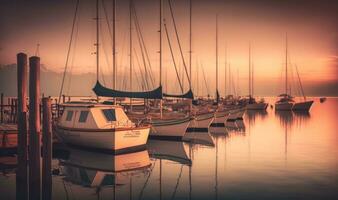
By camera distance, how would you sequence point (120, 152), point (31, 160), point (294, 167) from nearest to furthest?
point (31, 160) → point (294, 167) → point (120, 152)

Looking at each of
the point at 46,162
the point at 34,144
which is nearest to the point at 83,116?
the point at 46,162

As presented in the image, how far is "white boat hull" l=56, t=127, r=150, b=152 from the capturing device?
23141 mm

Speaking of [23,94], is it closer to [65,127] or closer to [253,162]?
[65,127]

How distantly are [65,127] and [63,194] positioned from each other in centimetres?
1201

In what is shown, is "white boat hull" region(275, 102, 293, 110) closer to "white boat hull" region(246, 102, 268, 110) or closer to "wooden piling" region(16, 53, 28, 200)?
"white boat hull" region(246, 102, 268, 110)

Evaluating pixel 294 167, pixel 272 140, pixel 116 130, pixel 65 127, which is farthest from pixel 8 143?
pixel 272 140

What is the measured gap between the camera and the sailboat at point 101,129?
23.3 metres

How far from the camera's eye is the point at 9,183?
1611cm

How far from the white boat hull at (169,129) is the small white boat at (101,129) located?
6197 mm

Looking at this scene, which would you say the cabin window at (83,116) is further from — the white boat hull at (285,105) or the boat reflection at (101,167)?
the white boat hull at (285,105)

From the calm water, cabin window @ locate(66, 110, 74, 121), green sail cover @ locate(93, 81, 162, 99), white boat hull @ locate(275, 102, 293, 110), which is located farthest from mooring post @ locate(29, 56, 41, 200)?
white boat hull @ locate(275, 102, 293, 110)

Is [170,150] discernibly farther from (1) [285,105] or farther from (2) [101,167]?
(1) [285,105]

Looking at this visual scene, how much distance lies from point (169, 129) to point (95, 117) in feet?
31.8

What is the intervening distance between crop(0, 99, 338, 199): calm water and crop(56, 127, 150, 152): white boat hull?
0.66 meters
